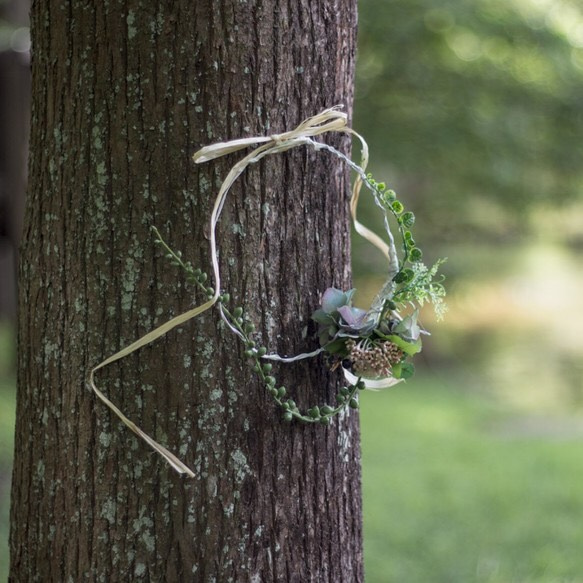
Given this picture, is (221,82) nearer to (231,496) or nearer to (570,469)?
(231,496)

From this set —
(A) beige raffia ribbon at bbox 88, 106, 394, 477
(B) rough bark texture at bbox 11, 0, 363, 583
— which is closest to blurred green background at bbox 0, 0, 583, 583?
(B) rough bark texture at bbox 11, 0, 363, 583

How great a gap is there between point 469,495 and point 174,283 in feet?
13.4

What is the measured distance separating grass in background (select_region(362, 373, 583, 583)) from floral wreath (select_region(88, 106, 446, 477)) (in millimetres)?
2616

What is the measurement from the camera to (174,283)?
150 cm

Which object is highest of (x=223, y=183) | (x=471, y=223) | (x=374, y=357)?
(x=471, y=223)

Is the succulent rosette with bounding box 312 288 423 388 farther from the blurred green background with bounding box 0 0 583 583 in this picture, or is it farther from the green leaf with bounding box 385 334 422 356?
the blurred green background with bounding box 0 0 583 583

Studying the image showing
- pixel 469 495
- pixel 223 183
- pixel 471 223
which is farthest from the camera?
pixel 471 223

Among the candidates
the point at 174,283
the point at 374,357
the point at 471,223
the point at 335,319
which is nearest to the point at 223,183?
the point at 174,283

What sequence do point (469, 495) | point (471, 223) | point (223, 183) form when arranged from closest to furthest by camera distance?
point (223, 183) < point (469, 495) < point (471, 223)

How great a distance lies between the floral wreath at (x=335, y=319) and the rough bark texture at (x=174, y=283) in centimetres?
3

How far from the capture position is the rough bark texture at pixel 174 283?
1.50 m

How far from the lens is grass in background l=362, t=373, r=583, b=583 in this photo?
4.05 metres

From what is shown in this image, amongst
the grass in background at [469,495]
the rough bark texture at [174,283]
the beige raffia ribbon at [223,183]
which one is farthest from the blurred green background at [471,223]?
the beige raffia ribbon at [223,183]

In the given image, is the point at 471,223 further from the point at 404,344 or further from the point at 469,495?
the point at 404,344
